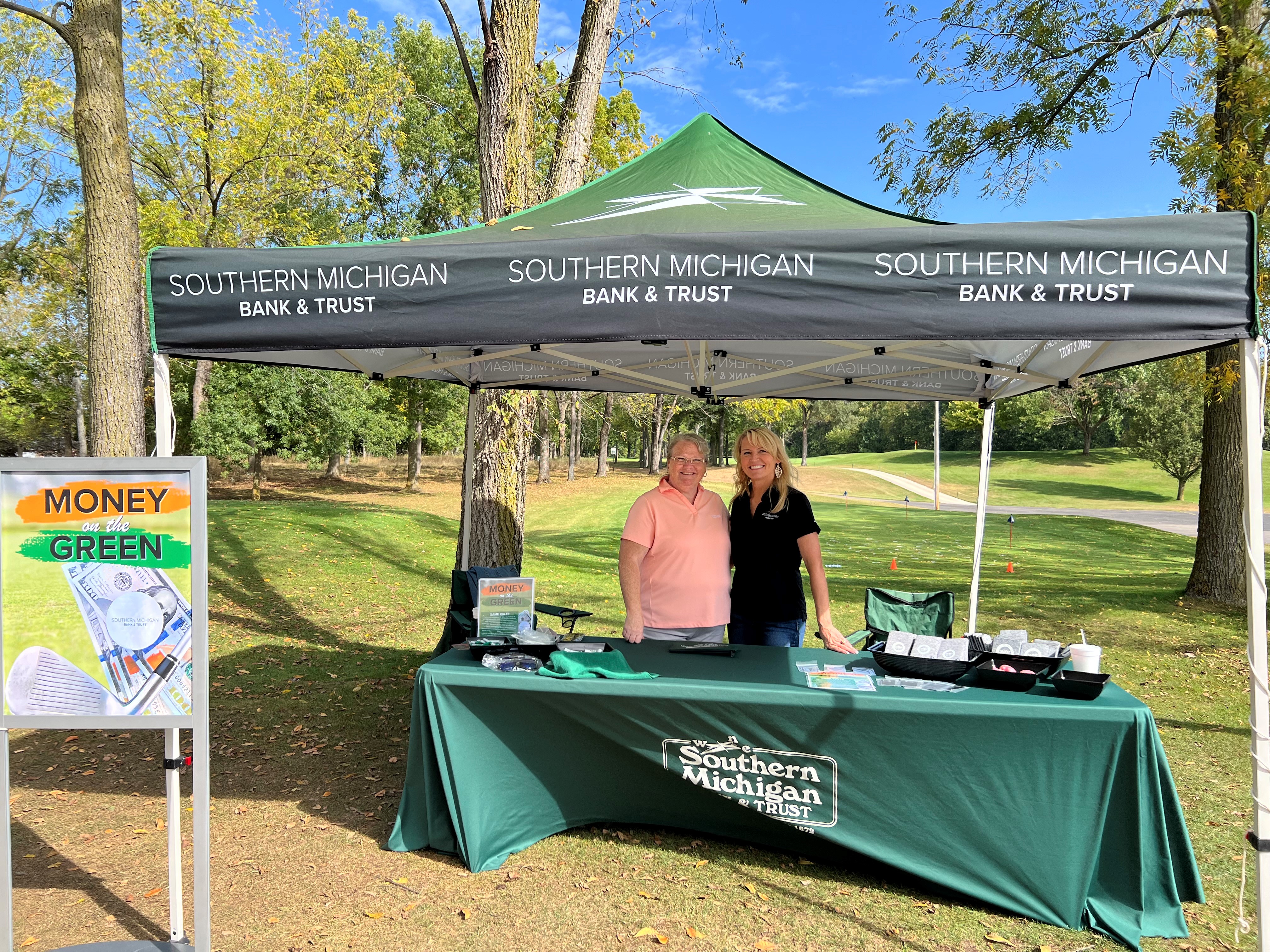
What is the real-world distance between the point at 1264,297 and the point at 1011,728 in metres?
4.34

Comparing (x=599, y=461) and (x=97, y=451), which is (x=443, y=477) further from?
(x=97, y=451)

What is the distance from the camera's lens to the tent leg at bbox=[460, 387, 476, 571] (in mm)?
5340

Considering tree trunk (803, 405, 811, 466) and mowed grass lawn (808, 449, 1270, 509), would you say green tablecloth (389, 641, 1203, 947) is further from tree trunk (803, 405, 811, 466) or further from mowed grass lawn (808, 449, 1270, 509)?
tree trunk (803, 405, 811, 466)

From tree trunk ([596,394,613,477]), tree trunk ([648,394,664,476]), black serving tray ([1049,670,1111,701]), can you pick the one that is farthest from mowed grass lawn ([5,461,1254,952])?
tree trunk ([648,394,664,476])

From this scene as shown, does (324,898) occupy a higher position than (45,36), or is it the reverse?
(45,36)

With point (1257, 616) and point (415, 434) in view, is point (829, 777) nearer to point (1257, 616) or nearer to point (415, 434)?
point (1257, 616)

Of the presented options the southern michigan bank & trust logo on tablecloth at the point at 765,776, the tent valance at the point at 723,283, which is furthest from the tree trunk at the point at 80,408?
the southern michigan bank & trust logo on tablecloth at the point at 765,776

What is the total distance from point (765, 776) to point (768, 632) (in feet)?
3.32

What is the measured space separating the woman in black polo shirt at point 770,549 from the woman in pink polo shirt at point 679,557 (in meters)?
0.13

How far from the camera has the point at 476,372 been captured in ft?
16.9

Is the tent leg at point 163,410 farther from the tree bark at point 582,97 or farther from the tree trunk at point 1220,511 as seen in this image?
the tree trunk at point 1220,511

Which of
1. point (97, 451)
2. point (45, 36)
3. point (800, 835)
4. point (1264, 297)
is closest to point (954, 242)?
point (800, 835)

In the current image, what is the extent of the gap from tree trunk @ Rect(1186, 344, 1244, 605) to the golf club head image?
9.39 metres

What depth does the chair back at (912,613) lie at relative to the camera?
4395mm
